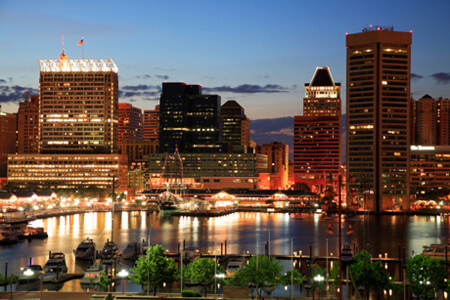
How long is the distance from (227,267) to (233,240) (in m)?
30.4

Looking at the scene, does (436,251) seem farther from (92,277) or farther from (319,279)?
(92,277)

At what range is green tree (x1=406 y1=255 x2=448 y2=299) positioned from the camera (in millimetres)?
46625

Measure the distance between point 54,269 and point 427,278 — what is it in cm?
3526

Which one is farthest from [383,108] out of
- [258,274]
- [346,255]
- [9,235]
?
[258,274]

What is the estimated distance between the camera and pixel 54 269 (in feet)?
201

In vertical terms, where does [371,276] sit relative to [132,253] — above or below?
above

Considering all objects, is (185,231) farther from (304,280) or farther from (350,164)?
(350,164)

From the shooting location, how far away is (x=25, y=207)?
152 meters

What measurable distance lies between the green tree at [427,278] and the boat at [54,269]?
104ft

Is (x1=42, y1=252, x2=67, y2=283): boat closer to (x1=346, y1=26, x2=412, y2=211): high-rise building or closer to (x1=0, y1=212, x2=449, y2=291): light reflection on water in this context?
(x1=0, y1=212, x2=449, y2=291): light reflection on water

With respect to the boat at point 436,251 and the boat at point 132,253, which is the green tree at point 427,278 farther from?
the boat at point 132,253

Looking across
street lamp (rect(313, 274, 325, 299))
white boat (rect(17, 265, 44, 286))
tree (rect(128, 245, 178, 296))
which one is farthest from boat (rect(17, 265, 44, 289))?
street lamp (rect(313, 274, 325, 299))

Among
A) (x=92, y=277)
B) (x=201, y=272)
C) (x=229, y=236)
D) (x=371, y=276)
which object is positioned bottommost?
(x=229, y=236)

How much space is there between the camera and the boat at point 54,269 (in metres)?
57.7
